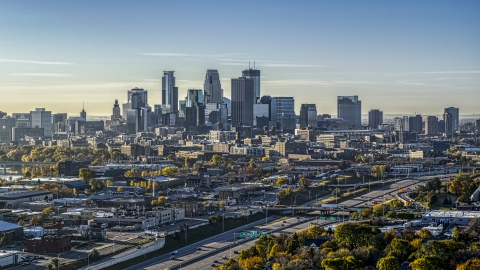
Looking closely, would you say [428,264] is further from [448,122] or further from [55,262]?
[448,122]

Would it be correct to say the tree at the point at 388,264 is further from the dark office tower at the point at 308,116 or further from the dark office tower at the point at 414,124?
the dark office tower at the point at 414,124

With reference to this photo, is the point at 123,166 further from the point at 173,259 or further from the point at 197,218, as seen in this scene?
the point at 173,259

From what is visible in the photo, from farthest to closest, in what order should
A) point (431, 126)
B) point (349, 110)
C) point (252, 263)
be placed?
point (349, 110) < point (431, 126) < point (252, 263)

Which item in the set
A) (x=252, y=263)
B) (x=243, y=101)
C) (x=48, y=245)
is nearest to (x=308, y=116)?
(x=243, y=101)

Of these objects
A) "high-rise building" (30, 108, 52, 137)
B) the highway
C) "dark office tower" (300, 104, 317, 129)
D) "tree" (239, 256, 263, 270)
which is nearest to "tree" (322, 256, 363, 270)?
"tree" (239, 256, 263, 270)

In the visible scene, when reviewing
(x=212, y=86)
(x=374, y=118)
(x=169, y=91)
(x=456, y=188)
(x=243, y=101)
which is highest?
(x=212, y=86)

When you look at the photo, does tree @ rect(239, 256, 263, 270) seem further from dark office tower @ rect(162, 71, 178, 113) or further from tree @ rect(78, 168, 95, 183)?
dark office tower @ rect(162, 71, 178, 113)
